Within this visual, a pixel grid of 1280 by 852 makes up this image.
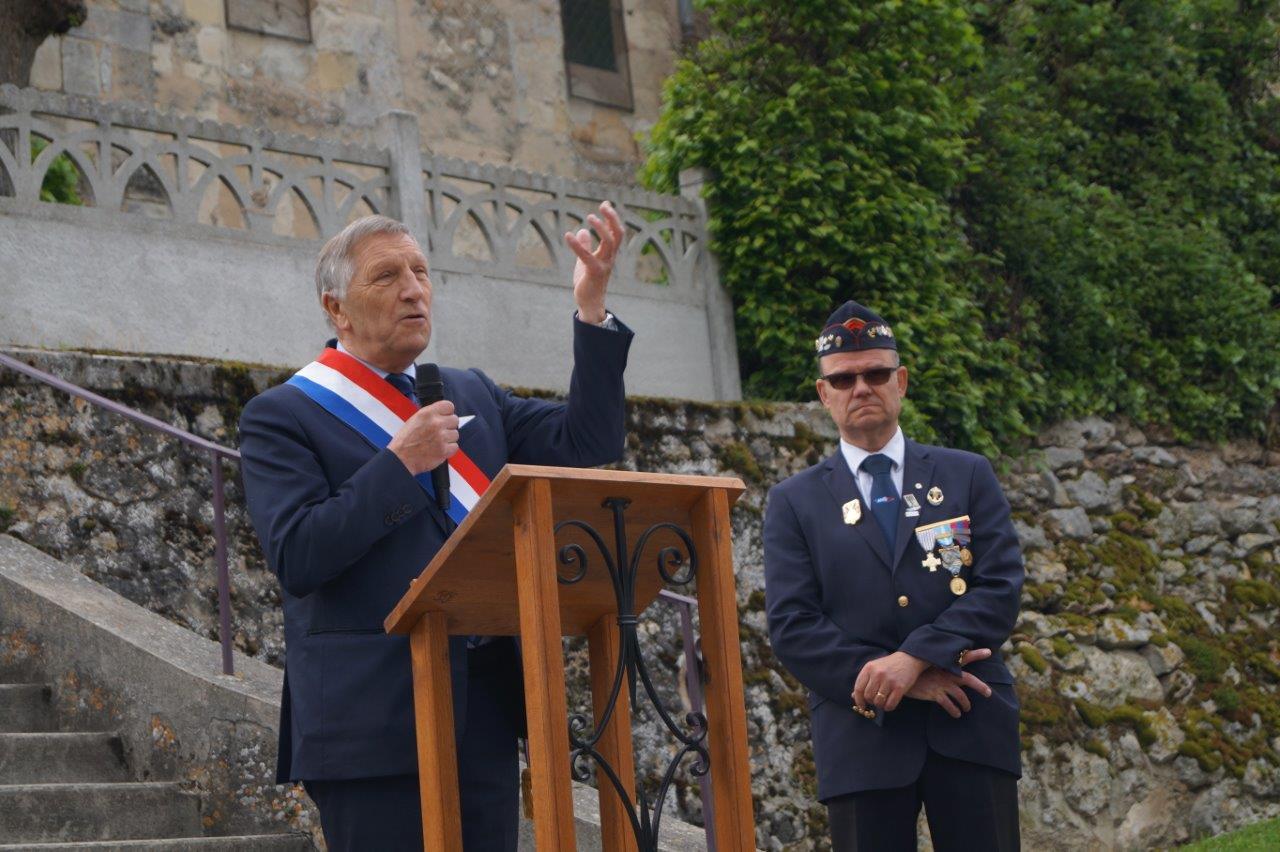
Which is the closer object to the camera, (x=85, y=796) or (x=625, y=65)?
(x=85, y=796)

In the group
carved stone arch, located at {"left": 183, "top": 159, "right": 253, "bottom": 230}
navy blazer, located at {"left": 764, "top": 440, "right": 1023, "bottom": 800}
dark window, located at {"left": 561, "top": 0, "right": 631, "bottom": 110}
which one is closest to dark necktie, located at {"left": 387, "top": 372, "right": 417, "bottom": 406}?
navy blazer, located at {"left": 764, "top": 440, "right": 1023, "bottom": 800}

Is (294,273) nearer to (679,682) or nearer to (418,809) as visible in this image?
(679,682)

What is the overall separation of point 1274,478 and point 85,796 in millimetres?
8301

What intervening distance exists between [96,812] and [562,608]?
2.18 m

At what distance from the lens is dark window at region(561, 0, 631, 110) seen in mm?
14031

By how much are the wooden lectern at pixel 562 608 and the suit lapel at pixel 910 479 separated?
1372 mm

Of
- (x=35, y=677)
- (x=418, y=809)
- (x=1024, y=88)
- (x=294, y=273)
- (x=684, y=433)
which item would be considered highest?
(x=1024, y=88)

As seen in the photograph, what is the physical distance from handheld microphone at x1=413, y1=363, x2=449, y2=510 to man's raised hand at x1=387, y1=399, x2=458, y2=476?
126 mm

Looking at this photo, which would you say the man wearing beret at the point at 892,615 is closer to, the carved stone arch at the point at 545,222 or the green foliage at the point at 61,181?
the green foliage at the point at 61,181

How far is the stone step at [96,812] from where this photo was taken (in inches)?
183

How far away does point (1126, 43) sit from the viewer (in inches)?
477

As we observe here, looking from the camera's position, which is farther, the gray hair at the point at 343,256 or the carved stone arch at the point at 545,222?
the carved stone arch at the point at 545,222

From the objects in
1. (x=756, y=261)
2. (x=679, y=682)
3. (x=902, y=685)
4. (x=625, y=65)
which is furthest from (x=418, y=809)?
(x=625, y=65)

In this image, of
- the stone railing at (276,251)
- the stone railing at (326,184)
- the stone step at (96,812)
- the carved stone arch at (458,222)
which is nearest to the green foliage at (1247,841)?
the stone railing at (276,251)
